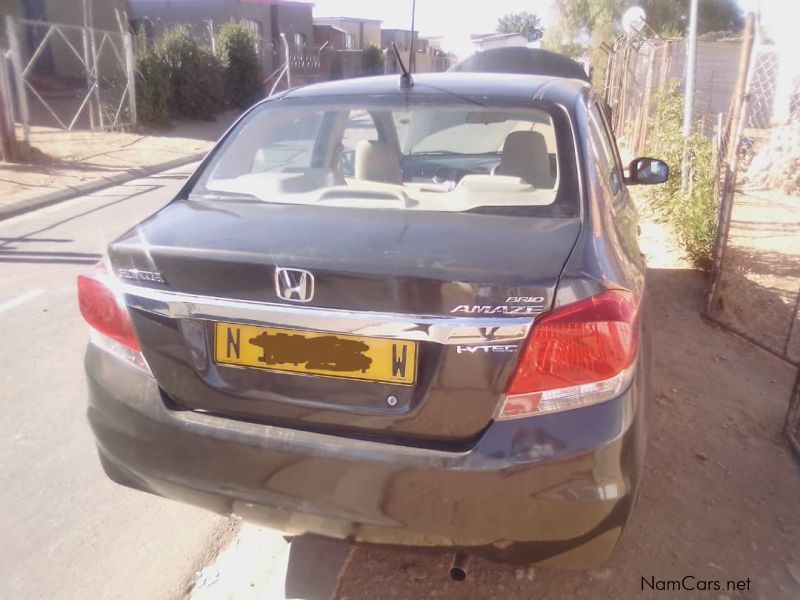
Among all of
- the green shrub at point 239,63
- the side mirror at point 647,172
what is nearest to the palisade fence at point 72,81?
the green shrub at point 239,63

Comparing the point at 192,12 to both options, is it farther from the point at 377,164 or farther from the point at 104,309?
the point at 104,309

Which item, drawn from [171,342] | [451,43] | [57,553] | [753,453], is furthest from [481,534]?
[451,43]

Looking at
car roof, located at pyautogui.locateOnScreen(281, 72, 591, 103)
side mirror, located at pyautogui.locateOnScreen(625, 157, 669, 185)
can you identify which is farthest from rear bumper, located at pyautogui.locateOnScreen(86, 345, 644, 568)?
side mirror, located at pyautogui.locateOnScreen(625, 157, 669, 185)

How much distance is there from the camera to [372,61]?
137ft

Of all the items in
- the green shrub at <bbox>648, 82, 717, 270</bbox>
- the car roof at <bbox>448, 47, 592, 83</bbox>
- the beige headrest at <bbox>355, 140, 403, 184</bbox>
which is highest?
the car roof at <bbox>448, 47, 592, 83</bbox>

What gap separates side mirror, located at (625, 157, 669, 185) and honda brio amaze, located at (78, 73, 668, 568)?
1.82m

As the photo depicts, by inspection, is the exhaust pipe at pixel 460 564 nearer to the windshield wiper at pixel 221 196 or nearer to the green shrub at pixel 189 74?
the windshield wiper at pixel 221 196

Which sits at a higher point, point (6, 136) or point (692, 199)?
point (692, 199)

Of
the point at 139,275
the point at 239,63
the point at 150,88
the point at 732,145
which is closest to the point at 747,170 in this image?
the point at 732,145

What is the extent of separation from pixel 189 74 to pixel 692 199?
18594mm

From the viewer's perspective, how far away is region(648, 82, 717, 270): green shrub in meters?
5.89

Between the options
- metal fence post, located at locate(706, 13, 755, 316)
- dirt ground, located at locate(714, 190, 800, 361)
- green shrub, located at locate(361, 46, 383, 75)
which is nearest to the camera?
metal fence post, located at locate(706, 13, 755, 316)

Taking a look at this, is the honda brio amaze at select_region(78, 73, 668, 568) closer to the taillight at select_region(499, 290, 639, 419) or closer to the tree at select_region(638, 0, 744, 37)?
the taillight at select_region(499, 290, 639, 419)

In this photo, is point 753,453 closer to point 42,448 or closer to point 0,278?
point 42,448
